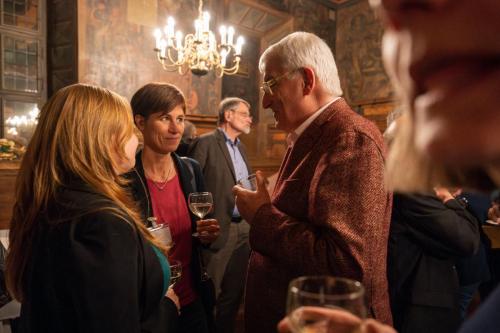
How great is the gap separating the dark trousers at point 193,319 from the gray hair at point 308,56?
4.99ft

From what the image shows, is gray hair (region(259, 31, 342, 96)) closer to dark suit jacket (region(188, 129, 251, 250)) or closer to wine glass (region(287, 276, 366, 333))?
wine glass (region(287, 276, 366, 333))

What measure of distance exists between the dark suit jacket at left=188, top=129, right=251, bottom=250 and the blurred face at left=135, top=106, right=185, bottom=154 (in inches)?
63.6

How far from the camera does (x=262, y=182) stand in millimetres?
1611

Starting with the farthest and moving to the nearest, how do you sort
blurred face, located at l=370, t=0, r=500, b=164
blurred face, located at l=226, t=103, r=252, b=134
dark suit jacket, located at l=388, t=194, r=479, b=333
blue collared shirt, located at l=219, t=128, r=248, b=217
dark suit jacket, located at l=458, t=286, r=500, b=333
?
blurred face, located at l=226, t=103, r=252, b=134 < blue collared shirt, located at l=219, t=128, r=248, b=217 < dark suit jacket, located at l=388, t=194, r=479, b=333 < dark suit jacket, located at l=458, t=286, r=500, b=333 < blurred face, located at l=370, t=0, r=500, b=164

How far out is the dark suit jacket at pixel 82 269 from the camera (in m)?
1.24

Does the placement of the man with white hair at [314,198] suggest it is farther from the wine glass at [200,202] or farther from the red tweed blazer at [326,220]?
the wine glass at [200,202]

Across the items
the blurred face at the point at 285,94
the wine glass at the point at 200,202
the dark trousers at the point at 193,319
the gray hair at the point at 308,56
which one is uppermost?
the gray hair at the point at 308,56

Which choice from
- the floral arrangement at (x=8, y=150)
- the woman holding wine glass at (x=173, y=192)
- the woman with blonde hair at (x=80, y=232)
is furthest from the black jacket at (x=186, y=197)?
the floral arrangement at (x=8, y=150)

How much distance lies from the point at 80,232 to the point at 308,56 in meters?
1.15

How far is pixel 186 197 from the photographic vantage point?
2.43m

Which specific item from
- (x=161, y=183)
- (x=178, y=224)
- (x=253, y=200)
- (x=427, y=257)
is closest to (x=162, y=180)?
(x=161, y=183)

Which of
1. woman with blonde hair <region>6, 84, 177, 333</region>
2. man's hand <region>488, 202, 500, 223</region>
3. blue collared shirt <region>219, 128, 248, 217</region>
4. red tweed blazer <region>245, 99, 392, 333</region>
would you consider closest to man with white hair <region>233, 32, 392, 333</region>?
red tweed blazer <region>245, 99, 392, 333</region>

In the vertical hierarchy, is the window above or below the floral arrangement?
above

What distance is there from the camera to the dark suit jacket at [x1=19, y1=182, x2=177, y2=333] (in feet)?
4.07
